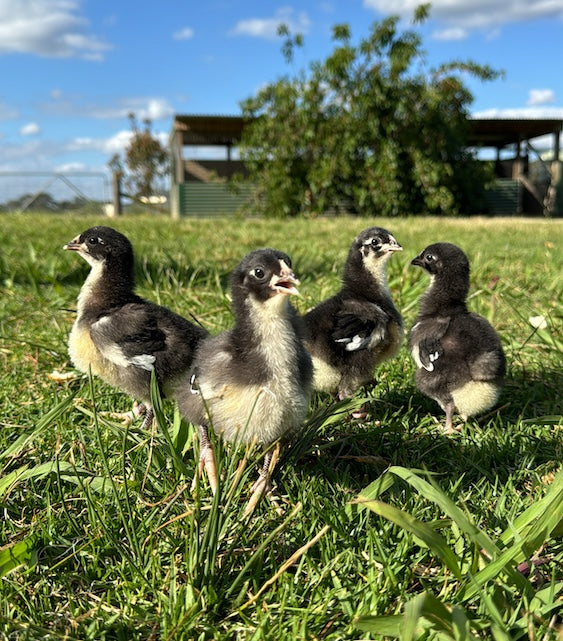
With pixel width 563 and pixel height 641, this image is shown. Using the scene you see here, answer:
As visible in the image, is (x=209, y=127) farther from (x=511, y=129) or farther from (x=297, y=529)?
(x=297, y=529)

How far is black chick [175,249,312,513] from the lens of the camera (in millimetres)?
2340

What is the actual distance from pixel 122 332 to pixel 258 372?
45.5 inches

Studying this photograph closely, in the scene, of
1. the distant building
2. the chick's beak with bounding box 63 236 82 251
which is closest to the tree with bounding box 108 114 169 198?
the distant building

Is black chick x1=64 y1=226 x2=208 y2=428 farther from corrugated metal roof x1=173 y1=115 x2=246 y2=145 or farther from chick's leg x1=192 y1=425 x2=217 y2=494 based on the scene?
corrugated metal roof x1=173 y1=115 x2=246 y2=145

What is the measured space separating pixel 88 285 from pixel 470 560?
2.63 metres

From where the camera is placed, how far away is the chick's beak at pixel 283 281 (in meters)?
2.40

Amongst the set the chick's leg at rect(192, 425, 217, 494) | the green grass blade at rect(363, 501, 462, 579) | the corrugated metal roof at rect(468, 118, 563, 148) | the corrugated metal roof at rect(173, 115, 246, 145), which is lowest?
the chick's leg at rect(192, 425, 217, 494)

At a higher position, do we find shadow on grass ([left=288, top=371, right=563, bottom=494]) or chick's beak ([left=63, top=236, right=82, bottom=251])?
chick's beak ([left=63, top=236, right=82, bottom=251])

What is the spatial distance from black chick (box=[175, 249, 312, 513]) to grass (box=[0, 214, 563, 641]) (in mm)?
137

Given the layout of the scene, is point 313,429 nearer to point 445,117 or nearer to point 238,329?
point 238,329

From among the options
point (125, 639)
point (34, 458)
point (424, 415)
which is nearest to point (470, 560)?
point (125, 639)

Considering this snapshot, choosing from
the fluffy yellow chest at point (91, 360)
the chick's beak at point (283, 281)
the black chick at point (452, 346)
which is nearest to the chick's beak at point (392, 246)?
the black chick at point (452, 346)

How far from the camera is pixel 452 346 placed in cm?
339

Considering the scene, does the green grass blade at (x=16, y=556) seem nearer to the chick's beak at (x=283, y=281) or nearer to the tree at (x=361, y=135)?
the chick's beak at (x=283, y=281)
